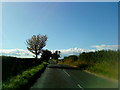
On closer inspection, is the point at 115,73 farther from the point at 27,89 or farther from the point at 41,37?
the point at 41,37

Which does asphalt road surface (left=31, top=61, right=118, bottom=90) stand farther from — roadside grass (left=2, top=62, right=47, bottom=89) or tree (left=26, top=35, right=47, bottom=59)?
tree (left=26, top=35, right=47, bottom=59)

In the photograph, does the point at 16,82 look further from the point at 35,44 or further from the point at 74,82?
the point at 35,44

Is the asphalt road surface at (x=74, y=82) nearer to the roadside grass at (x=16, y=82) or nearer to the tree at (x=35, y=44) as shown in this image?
the roadside grass at (x=16, y=82)

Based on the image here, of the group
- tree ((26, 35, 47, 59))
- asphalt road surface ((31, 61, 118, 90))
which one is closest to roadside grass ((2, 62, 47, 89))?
asphalt road surface ((31, 61, 118, 90))

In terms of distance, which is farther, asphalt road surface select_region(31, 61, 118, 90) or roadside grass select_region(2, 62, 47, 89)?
asphalt road surface select_region(31, 61, 118, 90)

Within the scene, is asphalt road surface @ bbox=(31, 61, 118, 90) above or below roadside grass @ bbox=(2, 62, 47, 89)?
below

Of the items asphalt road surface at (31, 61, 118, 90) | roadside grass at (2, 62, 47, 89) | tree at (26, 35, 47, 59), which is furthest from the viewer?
tree at (26, 35, 47, 59)

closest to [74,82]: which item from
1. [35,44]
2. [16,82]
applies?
[16,82]

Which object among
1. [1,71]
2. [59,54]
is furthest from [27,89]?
[59,54]

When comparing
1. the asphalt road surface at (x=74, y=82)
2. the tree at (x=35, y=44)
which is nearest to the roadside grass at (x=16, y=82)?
the asphalt road surface at (x=74, y=82)

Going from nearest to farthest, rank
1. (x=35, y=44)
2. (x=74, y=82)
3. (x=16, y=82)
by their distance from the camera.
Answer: (x=16, y=82) < (x=74, y=82) < (x=35, y=44)

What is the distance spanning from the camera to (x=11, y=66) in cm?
1927

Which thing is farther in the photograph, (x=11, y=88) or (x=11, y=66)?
(x=11, y=66)

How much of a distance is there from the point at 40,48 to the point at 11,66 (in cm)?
5679
